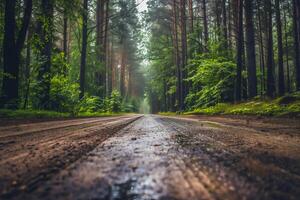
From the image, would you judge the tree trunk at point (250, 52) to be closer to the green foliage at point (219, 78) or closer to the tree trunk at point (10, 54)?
the green foliage at point (219, 78)

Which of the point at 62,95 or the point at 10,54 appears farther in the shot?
the point at 62,95

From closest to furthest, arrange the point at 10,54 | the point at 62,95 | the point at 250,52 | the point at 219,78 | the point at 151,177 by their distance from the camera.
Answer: the point at 151,177 < the point at 10,54 < the point at 62,95 < the point at 250,52 < the point at 219,78

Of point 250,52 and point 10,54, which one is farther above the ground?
point 250,52

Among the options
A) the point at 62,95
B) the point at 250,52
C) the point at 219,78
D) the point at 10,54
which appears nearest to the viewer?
the point at 10,54

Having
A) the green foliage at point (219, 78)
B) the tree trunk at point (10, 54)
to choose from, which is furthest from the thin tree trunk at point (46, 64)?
the green foliage at point (219, 78)

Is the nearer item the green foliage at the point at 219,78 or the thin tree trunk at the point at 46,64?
the thin tree trunk at the point at 46,64

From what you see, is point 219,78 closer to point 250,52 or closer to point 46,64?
point 250,52

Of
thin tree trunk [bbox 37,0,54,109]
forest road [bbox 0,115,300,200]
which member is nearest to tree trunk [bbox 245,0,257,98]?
thin tree trunk [bbox 37,0,54,109]

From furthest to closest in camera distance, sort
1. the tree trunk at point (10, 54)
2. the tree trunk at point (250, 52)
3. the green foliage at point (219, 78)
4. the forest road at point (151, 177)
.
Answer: the green foliage at point (219, 78) < the tree trunk at point (250, 52) < the tree trunk at point (10, 54) < the forest road at point (151, 177)

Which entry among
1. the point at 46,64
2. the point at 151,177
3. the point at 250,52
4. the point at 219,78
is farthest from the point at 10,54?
the point at 250,52

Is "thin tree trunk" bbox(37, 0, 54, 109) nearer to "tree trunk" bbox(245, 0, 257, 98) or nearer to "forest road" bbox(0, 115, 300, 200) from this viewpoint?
"tree trunk" bbox(245, 0, 257, 98)

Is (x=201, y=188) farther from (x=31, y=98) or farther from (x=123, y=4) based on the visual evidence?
(x=123, y=4)

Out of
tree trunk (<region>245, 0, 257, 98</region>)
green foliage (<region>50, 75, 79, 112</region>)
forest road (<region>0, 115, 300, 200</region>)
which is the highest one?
tree trunk (<region>245, 0, 257, 98</region>)

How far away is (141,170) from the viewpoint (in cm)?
79
